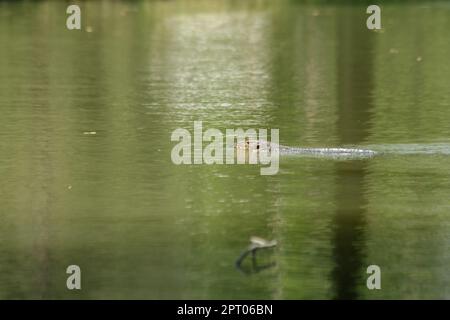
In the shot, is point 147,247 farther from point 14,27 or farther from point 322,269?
point 14,27

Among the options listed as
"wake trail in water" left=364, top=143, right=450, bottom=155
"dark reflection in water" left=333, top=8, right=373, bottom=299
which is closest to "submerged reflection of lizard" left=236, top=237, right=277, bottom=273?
"dark reflection in water" left=333, top=8, right=373, bottom=299

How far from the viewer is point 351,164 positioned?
2191 centimetres

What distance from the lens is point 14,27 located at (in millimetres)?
48688

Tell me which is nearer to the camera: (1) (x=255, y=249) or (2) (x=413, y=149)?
(1) (x=255, y=249)

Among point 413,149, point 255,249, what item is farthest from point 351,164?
point 255,249

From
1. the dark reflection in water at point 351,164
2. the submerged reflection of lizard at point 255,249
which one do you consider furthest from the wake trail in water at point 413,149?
the submerged reflection of lizard at point 255,249

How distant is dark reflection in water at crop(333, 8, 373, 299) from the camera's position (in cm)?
1554

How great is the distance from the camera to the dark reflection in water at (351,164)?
Answer: 1554 cm

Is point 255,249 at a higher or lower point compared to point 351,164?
lower

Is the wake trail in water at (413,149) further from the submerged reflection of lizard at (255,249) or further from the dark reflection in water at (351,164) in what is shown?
the submerged reflection of lizard at (255,249)

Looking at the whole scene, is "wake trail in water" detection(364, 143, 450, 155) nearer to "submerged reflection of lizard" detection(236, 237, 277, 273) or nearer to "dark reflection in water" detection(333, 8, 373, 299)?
"dark reflection in water" detection(333, 8, 373, 299)

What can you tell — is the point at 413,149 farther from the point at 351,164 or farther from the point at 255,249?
the point at 255,249

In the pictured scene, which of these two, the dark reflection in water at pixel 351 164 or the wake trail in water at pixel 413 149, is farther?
the wake trail in water at pixel 413 149
